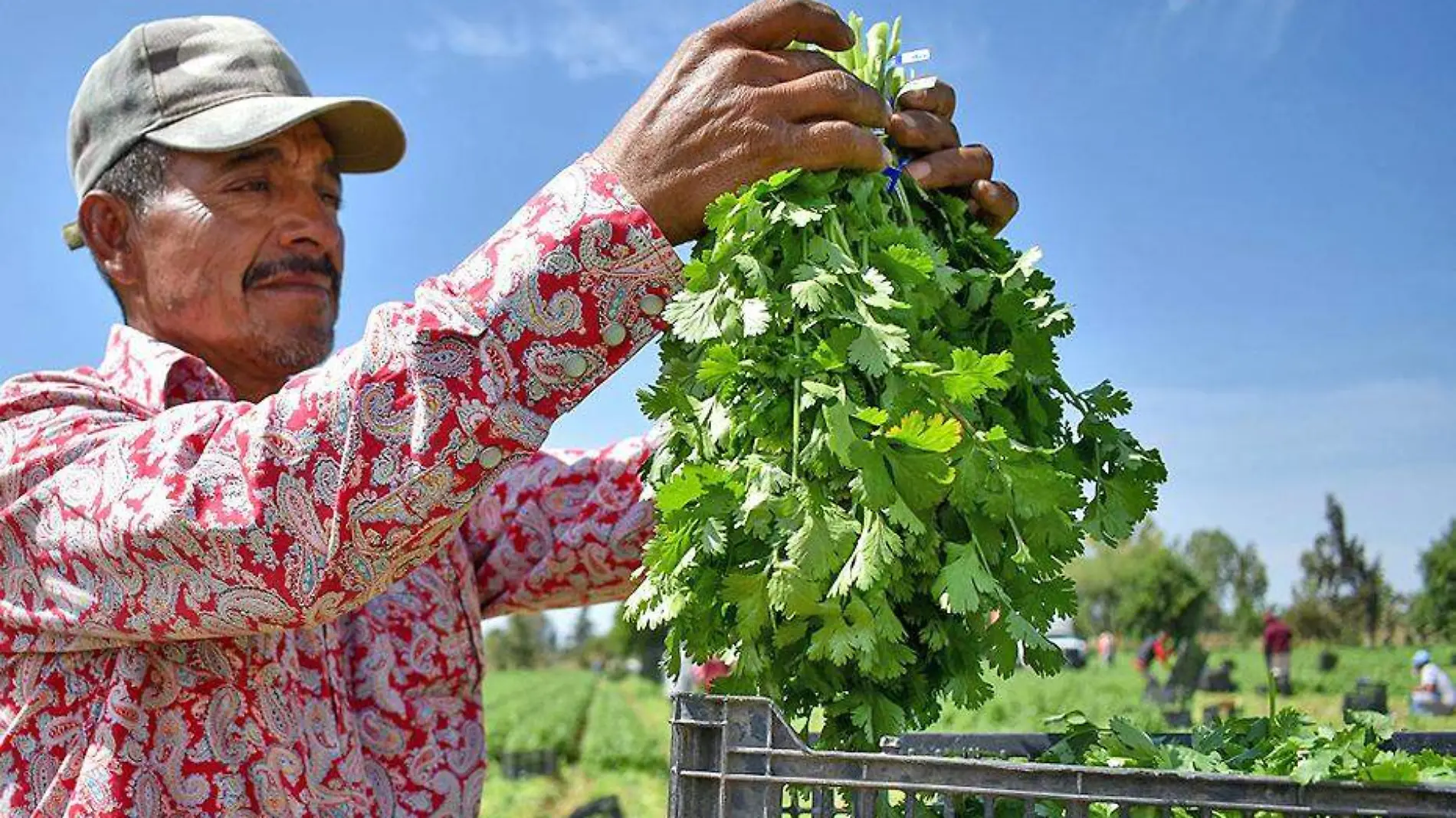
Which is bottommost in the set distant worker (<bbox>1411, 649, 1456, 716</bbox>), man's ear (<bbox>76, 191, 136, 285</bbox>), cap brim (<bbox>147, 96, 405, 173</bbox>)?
distant worker (<bbox>1411, 649, 1456, 716</bbox>)

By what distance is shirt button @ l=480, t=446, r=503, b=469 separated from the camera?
1720mm

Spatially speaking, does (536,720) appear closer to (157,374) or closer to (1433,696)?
(1433,696)

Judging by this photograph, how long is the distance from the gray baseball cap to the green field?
21.9ft

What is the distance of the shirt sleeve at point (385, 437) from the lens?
1719 mm

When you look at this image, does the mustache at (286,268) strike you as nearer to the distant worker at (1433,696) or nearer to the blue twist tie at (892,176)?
the blue twist tie at (892,176)

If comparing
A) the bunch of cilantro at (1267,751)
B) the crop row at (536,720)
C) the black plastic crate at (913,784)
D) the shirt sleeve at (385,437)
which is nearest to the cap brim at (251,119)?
the shirt sleeve at (385,437)

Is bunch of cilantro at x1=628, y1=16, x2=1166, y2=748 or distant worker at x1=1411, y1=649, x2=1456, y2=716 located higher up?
bunch of cilantro at x1=628, y1=16, x2=1166, y2=748

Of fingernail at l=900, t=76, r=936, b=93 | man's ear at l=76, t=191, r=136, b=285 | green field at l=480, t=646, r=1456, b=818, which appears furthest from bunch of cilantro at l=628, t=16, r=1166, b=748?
green field at l=480, t=646, r=1456, b=818

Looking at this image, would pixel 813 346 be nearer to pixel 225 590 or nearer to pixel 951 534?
pixel 951 534

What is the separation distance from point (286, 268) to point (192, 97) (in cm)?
40

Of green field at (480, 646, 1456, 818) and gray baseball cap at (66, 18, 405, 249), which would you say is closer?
gray baseball cap at (66, 18, 405, 249)

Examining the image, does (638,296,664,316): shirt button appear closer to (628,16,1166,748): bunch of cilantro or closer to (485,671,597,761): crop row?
(628,16,1166,748): bunch of cilantro

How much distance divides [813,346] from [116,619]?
3.90 ft

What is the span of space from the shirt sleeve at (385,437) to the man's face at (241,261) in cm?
72
